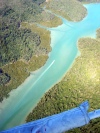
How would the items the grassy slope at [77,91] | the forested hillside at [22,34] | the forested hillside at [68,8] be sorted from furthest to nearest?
the forested hillside at [68,8] < the forested hillside at [22,34] < the grassy slope at [77,91]

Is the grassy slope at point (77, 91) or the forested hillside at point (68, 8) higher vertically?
the grassy slope at point (77, 91)

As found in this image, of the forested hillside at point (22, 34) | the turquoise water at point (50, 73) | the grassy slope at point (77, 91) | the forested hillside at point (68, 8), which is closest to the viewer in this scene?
the grassy slope at point (77, 91)

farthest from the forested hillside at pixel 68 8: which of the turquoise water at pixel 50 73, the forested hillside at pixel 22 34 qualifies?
the turquoise water at pixel 50 73

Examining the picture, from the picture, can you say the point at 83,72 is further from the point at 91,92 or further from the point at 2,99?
the point at 2,99

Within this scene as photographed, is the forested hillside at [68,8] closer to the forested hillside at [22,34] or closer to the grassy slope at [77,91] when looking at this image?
the forested hillside at [22,34]

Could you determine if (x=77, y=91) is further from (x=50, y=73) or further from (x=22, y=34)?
(x=22, y=34)
